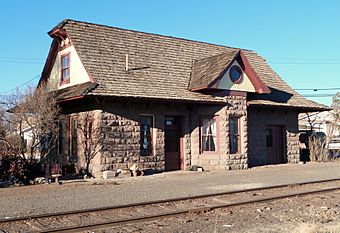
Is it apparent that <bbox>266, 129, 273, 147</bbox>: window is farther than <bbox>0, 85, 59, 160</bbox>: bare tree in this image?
Yes

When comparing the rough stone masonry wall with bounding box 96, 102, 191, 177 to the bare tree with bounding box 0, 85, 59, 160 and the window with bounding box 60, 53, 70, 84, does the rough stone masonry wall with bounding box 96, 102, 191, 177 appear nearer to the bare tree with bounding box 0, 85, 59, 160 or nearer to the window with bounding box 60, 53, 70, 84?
the bare tree with bounding box 0, 85, 59, 160

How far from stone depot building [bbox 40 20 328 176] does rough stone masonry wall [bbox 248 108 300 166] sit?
2.2 inches

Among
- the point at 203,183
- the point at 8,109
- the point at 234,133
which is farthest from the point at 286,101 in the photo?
the point at 8,109

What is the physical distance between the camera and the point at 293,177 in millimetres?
16594

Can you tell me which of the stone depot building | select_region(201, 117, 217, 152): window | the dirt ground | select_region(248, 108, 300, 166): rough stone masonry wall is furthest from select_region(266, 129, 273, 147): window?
the dirt ground

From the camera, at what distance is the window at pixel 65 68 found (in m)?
19.6

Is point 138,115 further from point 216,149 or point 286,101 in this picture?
point 286,101

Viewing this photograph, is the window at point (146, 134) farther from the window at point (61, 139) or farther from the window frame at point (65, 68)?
the window frame at point (65, 68)

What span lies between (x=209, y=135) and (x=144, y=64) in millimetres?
4451

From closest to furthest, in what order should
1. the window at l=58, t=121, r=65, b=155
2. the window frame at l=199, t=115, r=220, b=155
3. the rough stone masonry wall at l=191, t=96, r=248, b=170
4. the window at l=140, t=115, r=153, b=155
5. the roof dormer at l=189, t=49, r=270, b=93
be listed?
the window at l=140, t=115, r=153, b=155, the window at l=58, t=121, r=65, b=155, the roof dormer at l=189, t=49, r=270, b=93, the rough stone masonry wall at l=191, t=96, r=248, b=170, the window frame at l=199, t=115, r=220, b=155

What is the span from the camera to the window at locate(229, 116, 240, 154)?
19.7m

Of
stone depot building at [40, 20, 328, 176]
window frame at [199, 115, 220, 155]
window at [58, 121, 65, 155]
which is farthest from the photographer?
window frame at [199, 115, 220, 155]

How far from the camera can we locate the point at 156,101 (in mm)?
17891

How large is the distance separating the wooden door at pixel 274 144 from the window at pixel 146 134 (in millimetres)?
7514
